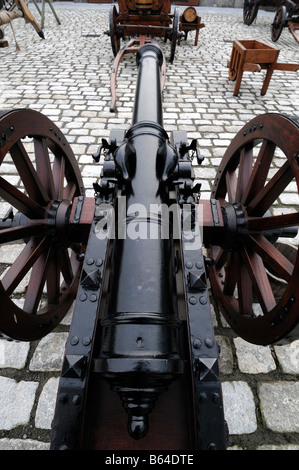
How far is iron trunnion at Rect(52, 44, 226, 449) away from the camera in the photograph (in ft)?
3.53

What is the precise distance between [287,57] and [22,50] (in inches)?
314

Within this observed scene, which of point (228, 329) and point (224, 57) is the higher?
point (224, 57)

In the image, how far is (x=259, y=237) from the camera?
2025 mm

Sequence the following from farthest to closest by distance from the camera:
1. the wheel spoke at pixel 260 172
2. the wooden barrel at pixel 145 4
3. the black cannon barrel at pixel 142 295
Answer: the wooden barrel at pixel 145 4, the wheel spoke at pixel 260 172, the black cannon barrel at pixel 142 295

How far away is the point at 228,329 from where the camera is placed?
8.03 ft

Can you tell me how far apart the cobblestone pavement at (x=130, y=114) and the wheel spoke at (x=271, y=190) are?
3.16 feet

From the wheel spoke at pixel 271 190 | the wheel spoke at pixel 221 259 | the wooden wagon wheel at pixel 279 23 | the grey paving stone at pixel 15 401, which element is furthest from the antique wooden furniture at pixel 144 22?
the grey paving stone at pixel 15 401

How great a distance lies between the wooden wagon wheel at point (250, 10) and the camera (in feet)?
38.8

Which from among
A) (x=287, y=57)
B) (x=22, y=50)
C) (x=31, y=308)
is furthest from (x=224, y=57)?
(x=31, y=308)

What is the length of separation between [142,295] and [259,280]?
1004 millimetres

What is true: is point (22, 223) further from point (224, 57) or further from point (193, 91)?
point (224, 57)

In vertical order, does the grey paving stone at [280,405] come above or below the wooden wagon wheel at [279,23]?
below

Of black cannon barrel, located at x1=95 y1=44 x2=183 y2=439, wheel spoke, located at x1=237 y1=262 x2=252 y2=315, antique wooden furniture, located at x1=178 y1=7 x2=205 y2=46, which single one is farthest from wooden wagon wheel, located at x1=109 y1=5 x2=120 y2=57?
wheel spoke, located at x1=237 y1=262 x2=252 y2=315

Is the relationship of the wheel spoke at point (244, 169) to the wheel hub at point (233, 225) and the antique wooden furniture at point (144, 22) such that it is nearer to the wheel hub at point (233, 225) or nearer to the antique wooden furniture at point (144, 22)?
the wheel hub at point (233, 225)
